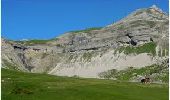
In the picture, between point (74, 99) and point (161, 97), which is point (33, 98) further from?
point (161, 97)

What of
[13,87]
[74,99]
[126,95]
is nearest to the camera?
[74,99]

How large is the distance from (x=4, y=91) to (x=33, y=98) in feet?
26.0

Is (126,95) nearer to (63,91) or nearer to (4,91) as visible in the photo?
(63,91)

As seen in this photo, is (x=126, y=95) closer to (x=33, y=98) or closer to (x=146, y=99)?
(x=146, y=99)

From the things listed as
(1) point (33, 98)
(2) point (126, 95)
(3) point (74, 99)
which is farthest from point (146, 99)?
(1) point (33, 98)

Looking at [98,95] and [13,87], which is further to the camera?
[13,87]

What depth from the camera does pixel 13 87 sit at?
79062 millimetres

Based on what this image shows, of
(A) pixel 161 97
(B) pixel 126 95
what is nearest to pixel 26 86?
(B) pixel 126 95

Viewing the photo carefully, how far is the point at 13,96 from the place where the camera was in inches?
2717

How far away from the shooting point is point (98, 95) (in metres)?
71.5

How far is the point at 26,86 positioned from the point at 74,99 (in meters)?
17.0

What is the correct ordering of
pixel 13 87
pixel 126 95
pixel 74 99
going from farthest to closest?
pixel 13 87
pixel 126 95
pixel 74 99

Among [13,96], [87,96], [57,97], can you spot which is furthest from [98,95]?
[13,96]

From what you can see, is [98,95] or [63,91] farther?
[63,91]
